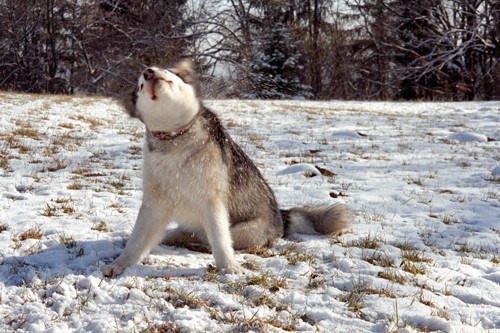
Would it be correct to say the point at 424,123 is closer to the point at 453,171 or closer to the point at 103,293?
the point at 453,171

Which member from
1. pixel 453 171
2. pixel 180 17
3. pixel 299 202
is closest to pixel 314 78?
pixel 180 17

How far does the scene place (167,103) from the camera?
9.45 ft

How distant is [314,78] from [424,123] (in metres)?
16.8

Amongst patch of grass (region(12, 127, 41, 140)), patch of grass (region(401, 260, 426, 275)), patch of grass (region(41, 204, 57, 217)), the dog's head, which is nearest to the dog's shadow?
patch of grass (region(41, 204, 57, 217))

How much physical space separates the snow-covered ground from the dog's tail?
113mm

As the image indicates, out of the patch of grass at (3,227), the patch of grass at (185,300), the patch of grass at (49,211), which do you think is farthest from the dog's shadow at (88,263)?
the patch of grass at (49,211)

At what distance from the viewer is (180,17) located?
92.8 feet

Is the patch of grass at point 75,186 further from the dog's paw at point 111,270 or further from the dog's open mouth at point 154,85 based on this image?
the dog's open mouth at point 154,85

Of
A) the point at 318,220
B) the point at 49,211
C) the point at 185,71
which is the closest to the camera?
the point at 185,71

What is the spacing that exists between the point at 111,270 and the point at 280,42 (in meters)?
24.2

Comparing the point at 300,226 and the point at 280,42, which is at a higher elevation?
the point at 280,42

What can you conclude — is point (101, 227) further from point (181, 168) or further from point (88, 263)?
point (181, 168)

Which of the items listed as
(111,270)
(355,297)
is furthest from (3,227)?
(355,297)

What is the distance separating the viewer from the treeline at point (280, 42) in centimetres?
2553
